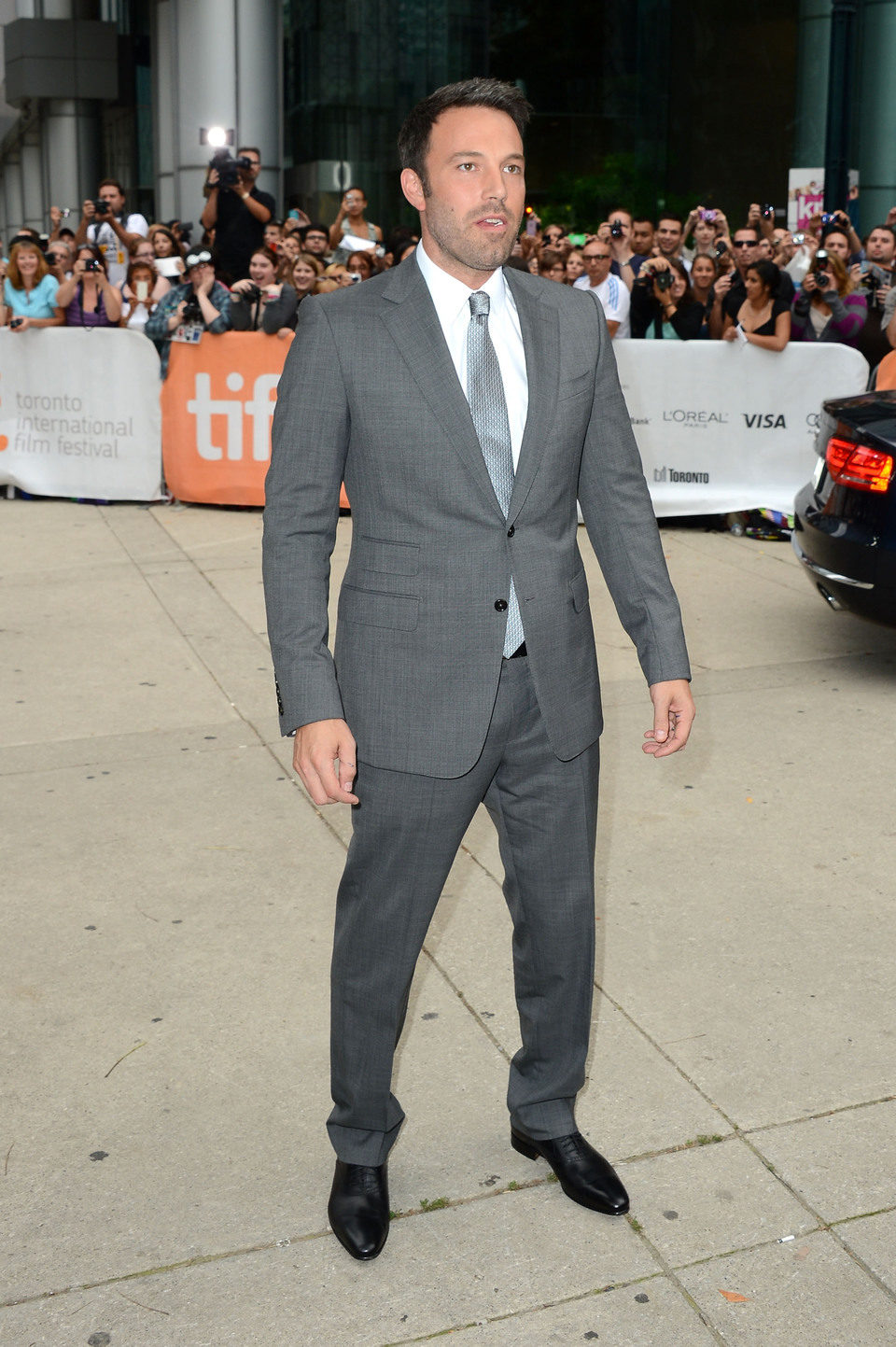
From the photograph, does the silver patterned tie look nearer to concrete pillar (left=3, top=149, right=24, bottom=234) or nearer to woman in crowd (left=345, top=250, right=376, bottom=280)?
woman in crowd (left=345, top=250, right=376, bottom=280)

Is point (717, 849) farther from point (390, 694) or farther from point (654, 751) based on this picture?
point (390, 694)

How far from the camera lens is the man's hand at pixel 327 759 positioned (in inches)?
102

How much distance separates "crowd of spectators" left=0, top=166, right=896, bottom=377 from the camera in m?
9.82

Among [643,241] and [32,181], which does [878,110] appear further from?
[32,181]

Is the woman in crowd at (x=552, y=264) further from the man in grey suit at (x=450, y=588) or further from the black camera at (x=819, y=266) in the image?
the man in grey suit at (x=450, y=588)

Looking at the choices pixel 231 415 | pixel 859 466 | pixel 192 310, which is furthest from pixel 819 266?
pixel 192 310

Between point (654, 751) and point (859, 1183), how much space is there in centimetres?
102

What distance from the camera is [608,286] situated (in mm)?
10812

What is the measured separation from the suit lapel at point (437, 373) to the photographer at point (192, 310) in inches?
326

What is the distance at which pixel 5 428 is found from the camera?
11.3m

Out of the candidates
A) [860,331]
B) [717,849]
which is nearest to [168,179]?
[860,331]

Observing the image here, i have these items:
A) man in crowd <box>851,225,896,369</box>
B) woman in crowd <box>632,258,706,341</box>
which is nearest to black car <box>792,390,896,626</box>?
man in crowd <box>851,225,896,369</box>

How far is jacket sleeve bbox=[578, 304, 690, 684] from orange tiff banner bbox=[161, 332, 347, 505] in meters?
7.91

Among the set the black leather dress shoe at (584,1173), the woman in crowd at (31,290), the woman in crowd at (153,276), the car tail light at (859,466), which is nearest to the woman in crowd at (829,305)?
the car tail light at (859,466)
